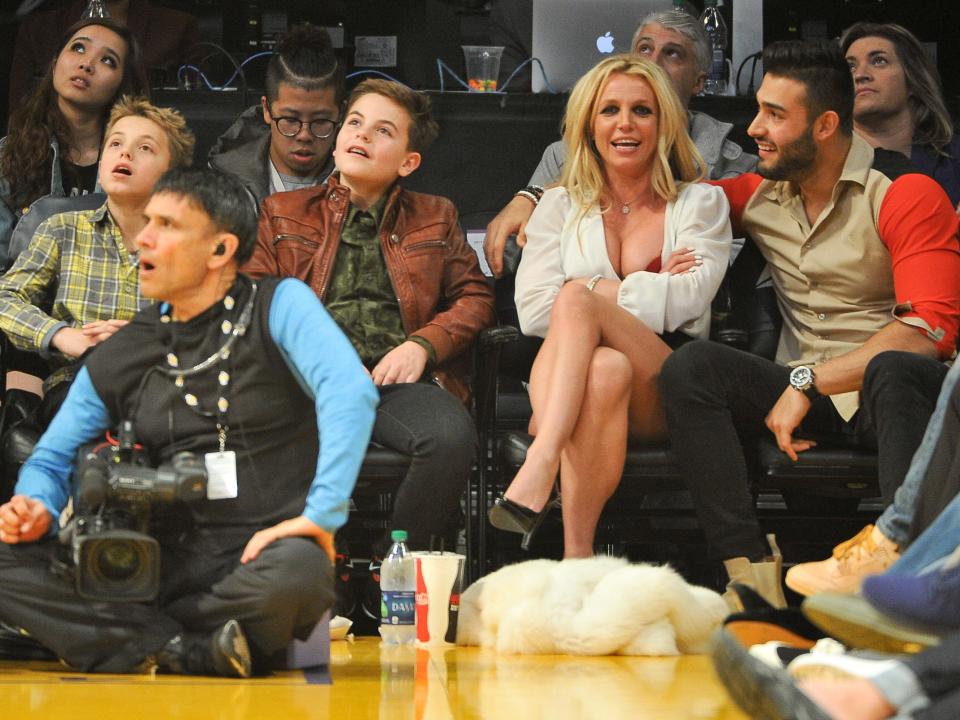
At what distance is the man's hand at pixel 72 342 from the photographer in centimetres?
325

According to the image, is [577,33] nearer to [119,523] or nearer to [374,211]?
[374,211]

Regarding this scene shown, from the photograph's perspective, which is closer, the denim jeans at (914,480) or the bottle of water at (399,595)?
the denim jeans at (914,480)

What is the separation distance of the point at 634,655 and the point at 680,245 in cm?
111

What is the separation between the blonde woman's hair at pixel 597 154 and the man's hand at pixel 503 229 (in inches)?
5.2

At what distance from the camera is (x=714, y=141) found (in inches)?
163

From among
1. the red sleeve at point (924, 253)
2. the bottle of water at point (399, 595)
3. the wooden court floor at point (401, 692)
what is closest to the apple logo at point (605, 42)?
the red sleeve at point (924, 253)

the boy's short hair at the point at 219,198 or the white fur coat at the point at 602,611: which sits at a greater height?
the boy's short hair at the point at 219,198

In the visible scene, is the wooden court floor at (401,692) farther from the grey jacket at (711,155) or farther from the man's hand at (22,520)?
the grey jacket at (711,155)

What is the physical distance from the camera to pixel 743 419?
10.8 feet

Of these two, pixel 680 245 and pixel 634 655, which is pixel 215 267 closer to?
pixel 634 655

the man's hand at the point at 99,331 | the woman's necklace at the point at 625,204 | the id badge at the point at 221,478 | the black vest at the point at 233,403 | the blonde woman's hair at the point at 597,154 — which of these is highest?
the blonde woman's hair at the point at 597,154

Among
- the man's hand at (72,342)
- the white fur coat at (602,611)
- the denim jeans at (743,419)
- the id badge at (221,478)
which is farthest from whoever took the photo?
the man's hand at (72,342)

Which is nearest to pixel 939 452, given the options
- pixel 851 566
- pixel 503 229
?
pixel 851 566

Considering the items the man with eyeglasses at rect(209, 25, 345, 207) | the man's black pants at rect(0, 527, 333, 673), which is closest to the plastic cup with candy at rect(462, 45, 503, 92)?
the man with eyeglasses at rect(209, 25, 345, 207)
